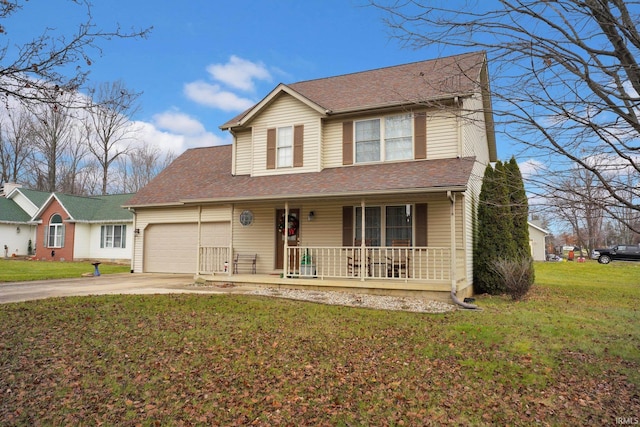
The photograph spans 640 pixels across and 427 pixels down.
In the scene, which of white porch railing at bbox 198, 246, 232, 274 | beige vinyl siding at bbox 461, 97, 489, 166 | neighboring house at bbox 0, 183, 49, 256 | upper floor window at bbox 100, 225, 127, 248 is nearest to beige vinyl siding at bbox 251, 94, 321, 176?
white porch railing at bbox 198, 246, 232, 274

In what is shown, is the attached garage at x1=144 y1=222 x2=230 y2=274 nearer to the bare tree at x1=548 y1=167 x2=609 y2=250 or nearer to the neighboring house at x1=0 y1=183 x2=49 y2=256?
the bare tree at x1=548 y1=167 x2=609 y2=250

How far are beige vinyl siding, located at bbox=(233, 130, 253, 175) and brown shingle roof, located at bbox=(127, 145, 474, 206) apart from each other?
0.33 m

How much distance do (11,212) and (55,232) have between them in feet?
16.0

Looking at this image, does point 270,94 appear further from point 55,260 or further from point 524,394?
point 55,260

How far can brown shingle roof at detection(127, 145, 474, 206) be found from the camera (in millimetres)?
10422

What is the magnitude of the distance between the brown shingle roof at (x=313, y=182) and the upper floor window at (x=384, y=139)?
375mm

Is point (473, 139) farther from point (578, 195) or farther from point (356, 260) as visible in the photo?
point (578, 195)

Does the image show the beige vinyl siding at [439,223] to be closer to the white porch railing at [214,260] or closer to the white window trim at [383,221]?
the white window trim at [383,221]

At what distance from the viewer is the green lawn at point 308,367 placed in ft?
14.0

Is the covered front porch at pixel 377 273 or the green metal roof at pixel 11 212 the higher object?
the green metal roof at pixel 11 212

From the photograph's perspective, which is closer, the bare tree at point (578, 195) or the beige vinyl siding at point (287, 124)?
the bare tree at point (578, 195)

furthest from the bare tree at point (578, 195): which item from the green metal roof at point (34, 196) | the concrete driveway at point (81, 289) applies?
the green metal roof at point (34, 196)

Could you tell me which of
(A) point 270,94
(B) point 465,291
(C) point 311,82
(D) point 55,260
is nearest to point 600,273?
(B) point 465,291

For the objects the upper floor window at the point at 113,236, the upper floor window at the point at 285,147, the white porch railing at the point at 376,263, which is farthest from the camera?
the upper floor window at the point at 113,236
